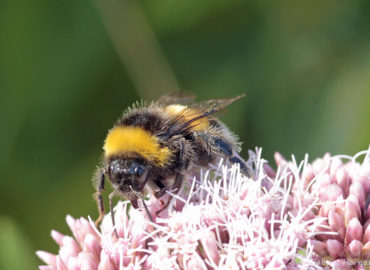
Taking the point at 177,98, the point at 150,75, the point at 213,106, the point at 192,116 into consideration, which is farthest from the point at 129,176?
the point at 150,75

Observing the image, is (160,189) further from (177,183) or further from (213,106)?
(213,106)

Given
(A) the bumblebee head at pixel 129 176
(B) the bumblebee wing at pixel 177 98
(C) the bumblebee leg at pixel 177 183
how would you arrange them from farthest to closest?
(B) the bumblebee wing at pixel 177 98, (C) the bumblebee leg at pixel 177 183, (A) the bumblebee head at pixel 129 176

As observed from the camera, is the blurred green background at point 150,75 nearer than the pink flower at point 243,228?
No

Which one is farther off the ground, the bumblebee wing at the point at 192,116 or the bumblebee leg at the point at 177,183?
the bumblebee wing at the point at 192,116

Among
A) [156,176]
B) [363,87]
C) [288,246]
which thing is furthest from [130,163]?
[363,87]

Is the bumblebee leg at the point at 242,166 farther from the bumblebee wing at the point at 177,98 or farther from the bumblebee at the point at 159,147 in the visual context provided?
the bumblebee wing at the point at 177,98

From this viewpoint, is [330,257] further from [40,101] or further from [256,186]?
[40,101]

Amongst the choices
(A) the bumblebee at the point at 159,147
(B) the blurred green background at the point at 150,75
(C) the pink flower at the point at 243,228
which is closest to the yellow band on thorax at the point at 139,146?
(A) the bumblebee at the point at 159,147

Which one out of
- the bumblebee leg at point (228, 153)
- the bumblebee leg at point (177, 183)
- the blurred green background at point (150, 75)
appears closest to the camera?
the bumblebee leg at point (177, 183)
